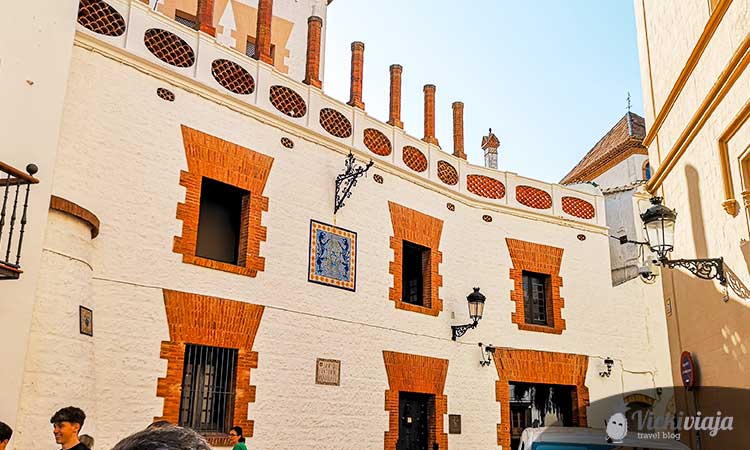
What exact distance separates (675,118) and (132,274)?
23.5 ft

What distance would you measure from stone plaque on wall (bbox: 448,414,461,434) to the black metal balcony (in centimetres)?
839

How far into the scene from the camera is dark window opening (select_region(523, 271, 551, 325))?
1516 cm

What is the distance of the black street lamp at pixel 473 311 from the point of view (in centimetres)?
1319

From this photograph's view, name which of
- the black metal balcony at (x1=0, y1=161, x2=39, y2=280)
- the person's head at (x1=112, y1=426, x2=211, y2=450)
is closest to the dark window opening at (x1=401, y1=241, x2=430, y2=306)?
the black metal balcony at (x1=0, y1=161, x2=39, y2=280)

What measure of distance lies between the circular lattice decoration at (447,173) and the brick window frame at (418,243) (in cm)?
94

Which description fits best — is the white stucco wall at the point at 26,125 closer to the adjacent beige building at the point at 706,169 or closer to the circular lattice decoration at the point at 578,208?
the adjacent beige building at the point at 706,169

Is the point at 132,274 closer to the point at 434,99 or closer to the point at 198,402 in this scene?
the point at 198,402

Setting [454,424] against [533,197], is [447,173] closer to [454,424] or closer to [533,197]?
[533,197]

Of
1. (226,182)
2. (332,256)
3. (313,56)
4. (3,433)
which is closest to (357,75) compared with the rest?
(313,56)

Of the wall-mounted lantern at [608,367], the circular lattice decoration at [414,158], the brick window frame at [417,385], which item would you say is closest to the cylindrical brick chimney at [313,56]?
the circular lattice decoration at [414,158]

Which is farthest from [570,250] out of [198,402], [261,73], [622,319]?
[198,402]

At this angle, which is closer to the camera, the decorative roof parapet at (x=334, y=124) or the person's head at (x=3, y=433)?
the person's head at (x=3, y=433)

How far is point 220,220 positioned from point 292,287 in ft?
4.86

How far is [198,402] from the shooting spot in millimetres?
9766
